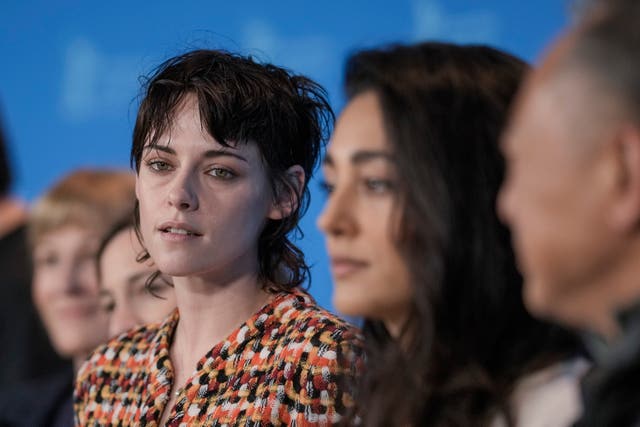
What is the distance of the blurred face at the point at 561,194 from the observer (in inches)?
46.2

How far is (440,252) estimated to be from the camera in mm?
1522

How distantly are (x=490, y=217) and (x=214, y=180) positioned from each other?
0.75 meters

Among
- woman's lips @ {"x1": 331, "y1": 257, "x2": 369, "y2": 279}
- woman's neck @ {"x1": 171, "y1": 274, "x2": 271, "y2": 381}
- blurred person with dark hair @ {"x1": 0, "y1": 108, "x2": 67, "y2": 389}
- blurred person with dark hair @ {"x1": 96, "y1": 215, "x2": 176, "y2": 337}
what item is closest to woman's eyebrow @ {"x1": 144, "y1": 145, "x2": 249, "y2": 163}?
woman's neck @ {"x1": 171, "y1": 274, "x2": 271, "y2": 381}

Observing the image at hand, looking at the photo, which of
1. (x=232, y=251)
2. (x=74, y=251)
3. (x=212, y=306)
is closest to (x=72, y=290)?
(x=74, y=251)

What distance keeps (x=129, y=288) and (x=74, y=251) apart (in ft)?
1.74

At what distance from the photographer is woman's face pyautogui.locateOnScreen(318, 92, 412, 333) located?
62.2 inches

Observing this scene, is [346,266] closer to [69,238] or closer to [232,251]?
[232,251]

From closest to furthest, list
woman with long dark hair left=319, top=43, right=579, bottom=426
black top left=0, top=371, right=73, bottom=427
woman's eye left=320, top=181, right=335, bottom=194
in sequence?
woman with long dark hair left=319, top=43, right=579, bottom=426 < woman's eye left=320, top=181, right=335, bottom=194 < black top left=0, top=371, right=73, bottom=427

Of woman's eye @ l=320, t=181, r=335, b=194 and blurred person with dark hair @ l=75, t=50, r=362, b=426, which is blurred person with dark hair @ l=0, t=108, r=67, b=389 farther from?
woman's eye @ l=320, t=181, r=335, b=194

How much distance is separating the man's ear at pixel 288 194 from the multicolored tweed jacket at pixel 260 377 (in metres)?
0.18

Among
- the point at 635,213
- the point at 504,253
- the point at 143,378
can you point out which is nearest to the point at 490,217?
the point at 504,253

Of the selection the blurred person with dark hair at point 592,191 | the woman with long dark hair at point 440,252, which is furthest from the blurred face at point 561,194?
the woman with long dark hair at point 440,252

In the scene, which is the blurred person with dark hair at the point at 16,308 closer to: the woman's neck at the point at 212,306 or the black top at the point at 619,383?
the woman's neck at the point at 212,306

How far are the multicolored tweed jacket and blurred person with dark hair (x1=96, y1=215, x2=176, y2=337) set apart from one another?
538mm
